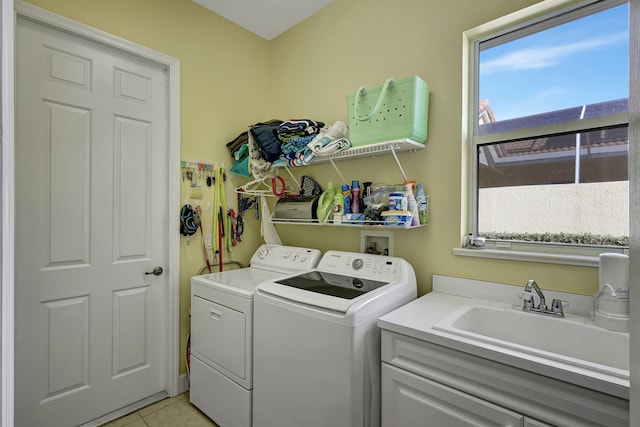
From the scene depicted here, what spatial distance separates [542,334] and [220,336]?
1.65 metres

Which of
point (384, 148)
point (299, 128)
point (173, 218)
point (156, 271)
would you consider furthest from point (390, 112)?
point (156, 271)

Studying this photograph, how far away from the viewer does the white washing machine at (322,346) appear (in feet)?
4.24

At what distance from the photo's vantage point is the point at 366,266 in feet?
6.11

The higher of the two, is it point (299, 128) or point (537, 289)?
point (299, 128)

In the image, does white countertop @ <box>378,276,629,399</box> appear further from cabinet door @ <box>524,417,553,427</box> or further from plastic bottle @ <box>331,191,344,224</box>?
plastic bottle @ <box>331,191,344,224</box>

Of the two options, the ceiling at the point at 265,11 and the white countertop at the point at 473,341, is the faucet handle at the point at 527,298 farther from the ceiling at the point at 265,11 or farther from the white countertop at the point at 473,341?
the ceiling at the point at 265,11

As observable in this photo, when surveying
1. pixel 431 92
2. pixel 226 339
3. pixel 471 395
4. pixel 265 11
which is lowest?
pixel 226 339

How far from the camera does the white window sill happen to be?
4.56 feet

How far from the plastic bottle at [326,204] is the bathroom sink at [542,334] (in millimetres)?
974

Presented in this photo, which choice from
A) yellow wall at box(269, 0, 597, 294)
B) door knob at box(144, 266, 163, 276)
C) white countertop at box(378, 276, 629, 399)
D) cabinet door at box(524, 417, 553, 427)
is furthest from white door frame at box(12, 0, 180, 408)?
cabinet door at box(524, 417, 553, 427)

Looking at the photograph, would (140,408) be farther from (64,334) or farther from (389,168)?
(389,168)

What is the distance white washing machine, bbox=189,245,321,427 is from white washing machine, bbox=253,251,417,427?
0.09 metres

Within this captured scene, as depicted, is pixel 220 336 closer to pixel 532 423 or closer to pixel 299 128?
pixel 299 128

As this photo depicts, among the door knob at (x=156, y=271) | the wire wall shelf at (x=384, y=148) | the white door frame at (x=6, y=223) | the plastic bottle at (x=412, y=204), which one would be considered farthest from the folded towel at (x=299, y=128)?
the white door frame at (x=6, y=223)
